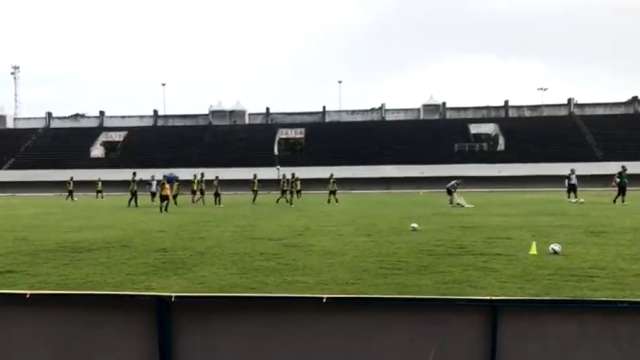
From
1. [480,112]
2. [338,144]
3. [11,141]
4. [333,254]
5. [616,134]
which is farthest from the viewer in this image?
[480,112]

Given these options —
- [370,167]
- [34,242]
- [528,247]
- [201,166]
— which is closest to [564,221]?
[528,247]

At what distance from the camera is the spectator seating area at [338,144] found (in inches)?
2419

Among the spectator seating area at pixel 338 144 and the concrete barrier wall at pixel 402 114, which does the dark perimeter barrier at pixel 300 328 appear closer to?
the spectator seating area at pixel 338 144

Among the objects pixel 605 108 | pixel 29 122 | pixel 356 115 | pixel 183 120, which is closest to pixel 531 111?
pixel 605 108

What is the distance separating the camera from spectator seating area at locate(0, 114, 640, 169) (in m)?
61.4

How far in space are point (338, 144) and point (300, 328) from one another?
199 ft

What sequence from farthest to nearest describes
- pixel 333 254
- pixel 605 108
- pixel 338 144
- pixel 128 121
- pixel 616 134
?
pixel 128 121 < pixel 605 108 < pixel 338 144 < pixel 616 134 < pixel 333 254

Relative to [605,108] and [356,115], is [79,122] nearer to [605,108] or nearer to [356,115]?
[356,115]

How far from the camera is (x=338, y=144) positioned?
217 feet

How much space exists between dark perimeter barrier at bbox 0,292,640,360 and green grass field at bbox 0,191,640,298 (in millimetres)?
5069

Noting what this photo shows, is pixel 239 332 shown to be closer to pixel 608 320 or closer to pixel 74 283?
pixel 608 320

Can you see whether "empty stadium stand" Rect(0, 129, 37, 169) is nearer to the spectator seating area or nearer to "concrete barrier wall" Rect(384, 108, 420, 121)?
the spectator seating area

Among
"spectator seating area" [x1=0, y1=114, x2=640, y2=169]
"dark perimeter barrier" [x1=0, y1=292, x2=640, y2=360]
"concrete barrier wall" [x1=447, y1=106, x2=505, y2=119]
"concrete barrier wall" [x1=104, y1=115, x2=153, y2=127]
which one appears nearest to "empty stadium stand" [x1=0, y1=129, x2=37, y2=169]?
"spectator seating area" [x1=0, y1=114, x2=640, y2=169]

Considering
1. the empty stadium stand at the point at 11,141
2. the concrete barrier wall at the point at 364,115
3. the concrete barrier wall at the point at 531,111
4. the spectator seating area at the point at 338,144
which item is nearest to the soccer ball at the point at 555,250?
the spectator seating area at the point at 338,144
